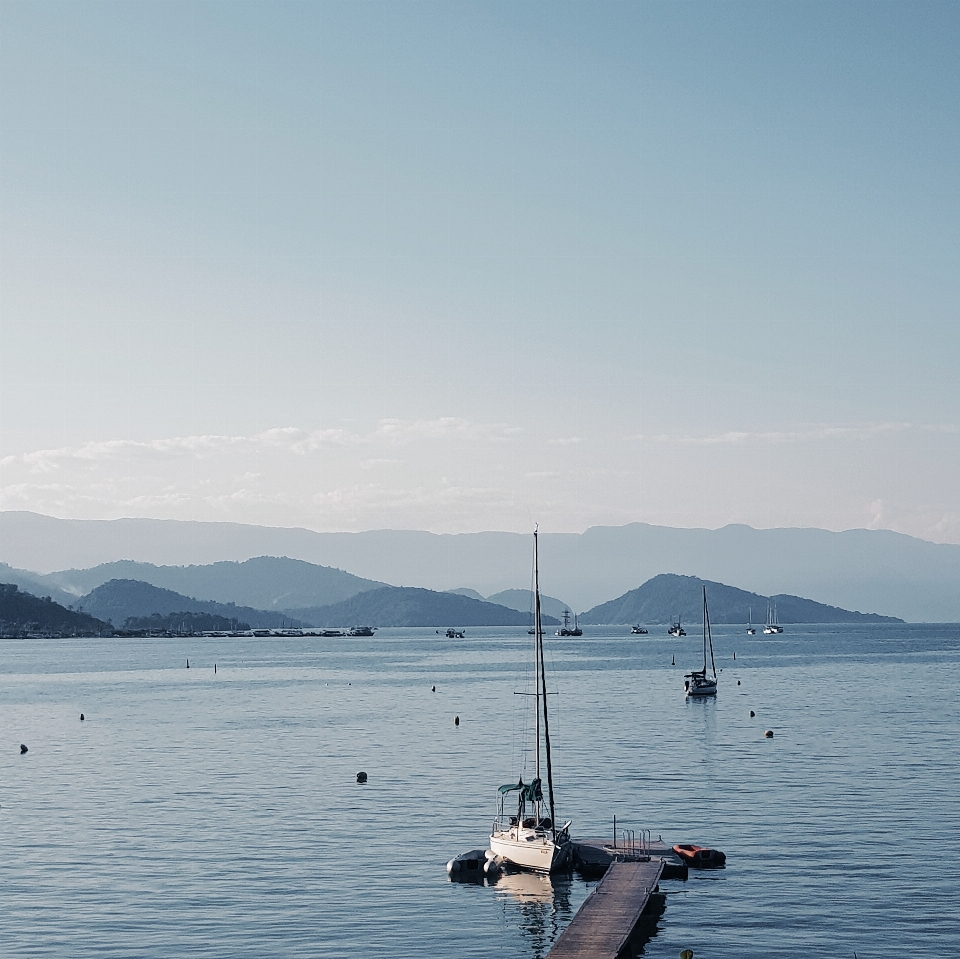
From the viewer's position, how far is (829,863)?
62125mm

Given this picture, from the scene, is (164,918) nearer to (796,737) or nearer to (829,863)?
(829,863)

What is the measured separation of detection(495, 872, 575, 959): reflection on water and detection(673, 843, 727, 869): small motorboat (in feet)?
19.3

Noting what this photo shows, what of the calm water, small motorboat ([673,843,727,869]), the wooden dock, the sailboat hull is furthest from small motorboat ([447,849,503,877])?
small motorboat ([673,843,727,869])

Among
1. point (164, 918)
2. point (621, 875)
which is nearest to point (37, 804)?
point (164, 918)

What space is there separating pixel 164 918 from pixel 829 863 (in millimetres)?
32209

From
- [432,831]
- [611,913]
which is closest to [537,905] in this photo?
[611,913]

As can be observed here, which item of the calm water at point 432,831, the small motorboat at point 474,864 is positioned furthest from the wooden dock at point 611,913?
the small motorboat at point 474,864

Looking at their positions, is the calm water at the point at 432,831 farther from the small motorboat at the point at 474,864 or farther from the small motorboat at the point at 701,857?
the small motorboat at the point at 701,857

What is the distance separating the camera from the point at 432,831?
235 ft

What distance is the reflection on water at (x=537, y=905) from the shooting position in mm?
51844

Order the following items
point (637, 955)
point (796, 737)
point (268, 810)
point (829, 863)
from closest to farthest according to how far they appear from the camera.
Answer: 1. point (637, 955)
2. point (829, 863)
3. point (268, 810)
4. point (796, 737)

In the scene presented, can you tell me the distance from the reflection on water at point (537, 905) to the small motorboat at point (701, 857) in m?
5.87

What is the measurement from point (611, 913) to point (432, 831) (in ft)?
69.6

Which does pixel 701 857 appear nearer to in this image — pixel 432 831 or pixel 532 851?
pixel 532 851
